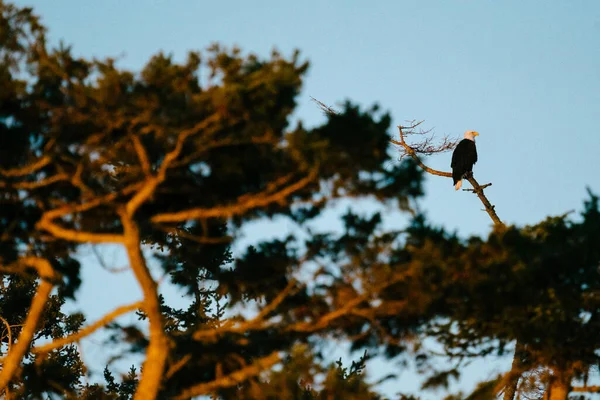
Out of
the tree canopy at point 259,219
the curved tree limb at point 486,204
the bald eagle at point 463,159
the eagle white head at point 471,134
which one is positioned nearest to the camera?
the tree canopy at point 259,219

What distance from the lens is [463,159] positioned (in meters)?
21.1

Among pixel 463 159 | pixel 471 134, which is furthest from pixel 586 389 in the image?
pixel 471 134

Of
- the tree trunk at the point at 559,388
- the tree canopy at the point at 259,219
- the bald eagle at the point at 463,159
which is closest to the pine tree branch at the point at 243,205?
the tree canopy at the point at 259,219

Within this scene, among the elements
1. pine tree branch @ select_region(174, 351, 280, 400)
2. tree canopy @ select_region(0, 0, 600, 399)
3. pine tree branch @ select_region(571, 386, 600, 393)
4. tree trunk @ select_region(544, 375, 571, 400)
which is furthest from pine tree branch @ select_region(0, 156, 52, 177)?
pine tree branch @ select_region(571, 386, 600, 393)

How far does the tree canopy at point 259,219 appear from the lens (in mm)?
9625

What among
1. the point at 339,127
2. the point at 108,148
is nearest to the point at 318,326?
the point at 339,127

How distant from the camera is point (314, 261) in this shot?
1062 cm

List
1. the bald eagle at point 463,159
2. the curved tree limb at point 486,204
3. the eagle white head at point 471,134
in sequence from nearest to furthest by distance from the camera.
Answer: the curved tree limb at point 486,204 → the bald eagle at point 463,159 → the eagle white head at point 471,134

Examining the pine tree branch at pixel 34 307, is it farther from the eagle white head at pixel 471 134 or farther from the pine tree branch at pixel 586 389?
the eagle white head at pixel 471 134

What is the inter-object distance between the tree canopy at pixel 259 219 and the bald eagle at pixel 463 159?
30.1 ft

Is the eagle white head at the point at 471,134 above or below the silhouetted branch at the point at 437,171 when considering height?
above

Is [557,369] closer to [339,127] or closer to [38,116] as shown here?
[339,127]

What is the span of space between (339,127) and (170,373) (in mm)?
3774

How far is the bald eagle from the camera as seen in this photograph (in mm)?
20500
